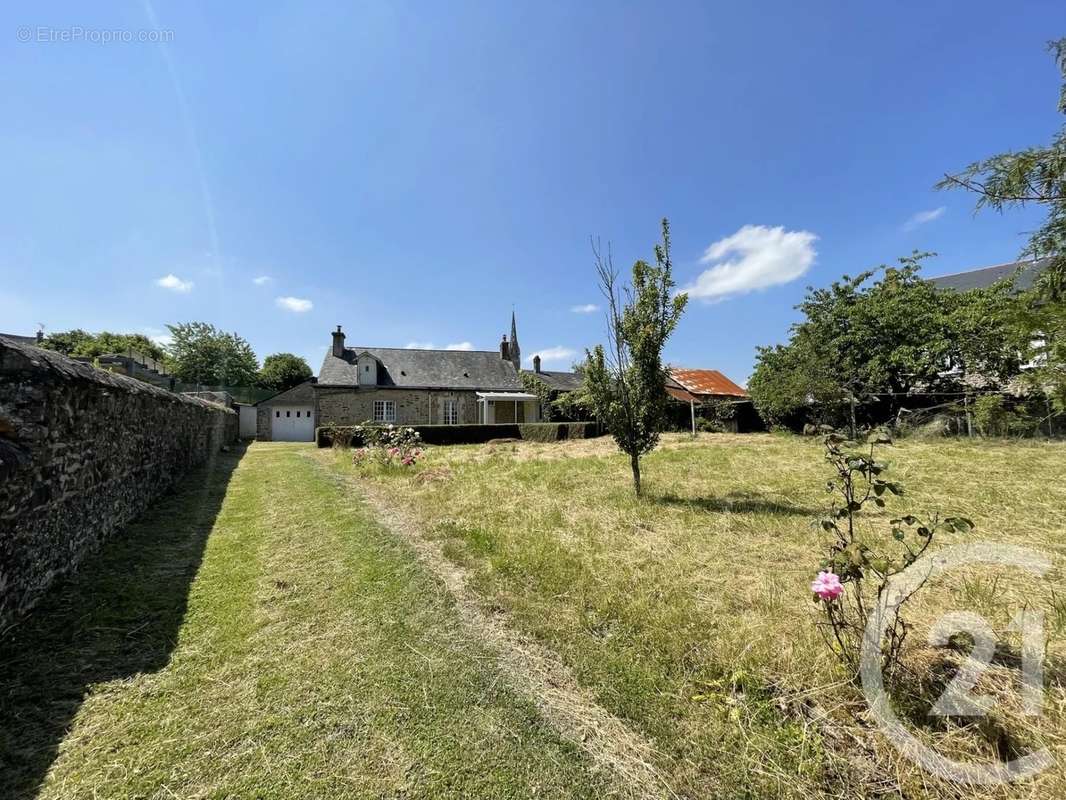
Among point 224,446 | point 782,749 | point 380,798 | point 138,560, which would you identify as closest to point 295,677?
point 380,798

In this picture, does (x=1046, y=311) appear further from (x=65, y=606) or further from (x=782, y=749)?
(x=65, y=606)

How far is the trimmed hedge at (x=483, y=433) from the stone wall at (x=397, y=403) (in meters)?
4.50

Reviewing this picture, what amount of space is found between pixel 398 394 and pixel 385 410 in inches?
50.4

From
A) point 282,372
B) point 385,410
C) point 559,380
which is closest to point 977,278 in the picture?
point 559,380

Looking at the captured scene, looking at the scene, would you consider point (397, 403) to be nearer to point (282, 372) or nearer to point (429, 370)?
point (429, 370)

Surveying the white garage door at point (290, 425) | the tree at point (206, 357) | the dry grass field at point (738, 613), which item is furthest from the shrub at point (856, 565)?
the tree at point (206, 357)

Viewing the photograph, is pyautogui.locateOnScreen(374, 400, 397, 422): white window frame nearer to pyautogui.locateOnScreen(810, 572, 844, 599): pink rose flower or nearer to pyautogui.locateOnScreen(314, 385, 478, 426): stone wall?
pyautogui.locateOnScreen(314, 385, 478, 426): stone wall

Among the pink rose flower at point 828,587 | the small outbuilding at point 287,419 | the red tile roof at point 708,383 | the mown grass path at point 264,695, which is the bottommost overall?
the mown grass path at point 264,695

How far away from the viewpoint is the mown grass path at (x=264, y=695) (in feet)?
6.00

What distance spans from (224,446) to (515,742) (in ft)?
65.9

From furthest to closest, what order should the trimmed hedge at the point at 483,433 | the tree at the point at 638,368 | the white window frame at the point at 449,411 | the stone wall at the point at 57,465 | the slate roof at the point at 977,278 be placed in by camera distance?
the white window frame at the point at 449,411 → the slate roof at the point at 977,278 → the trimmed hedge at the point at 483,433 → the tree at the point at 638,368 → the stone wall at the point at 57,465

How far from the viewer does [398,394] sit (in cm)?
2641

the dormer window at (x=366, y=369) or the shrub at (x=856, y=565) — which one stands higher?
the dormer window at (x=366, y=369)

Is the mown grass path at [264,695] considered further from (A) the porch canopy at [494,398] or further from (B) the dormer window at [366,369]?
(A) the porch canopy at [494,398]
